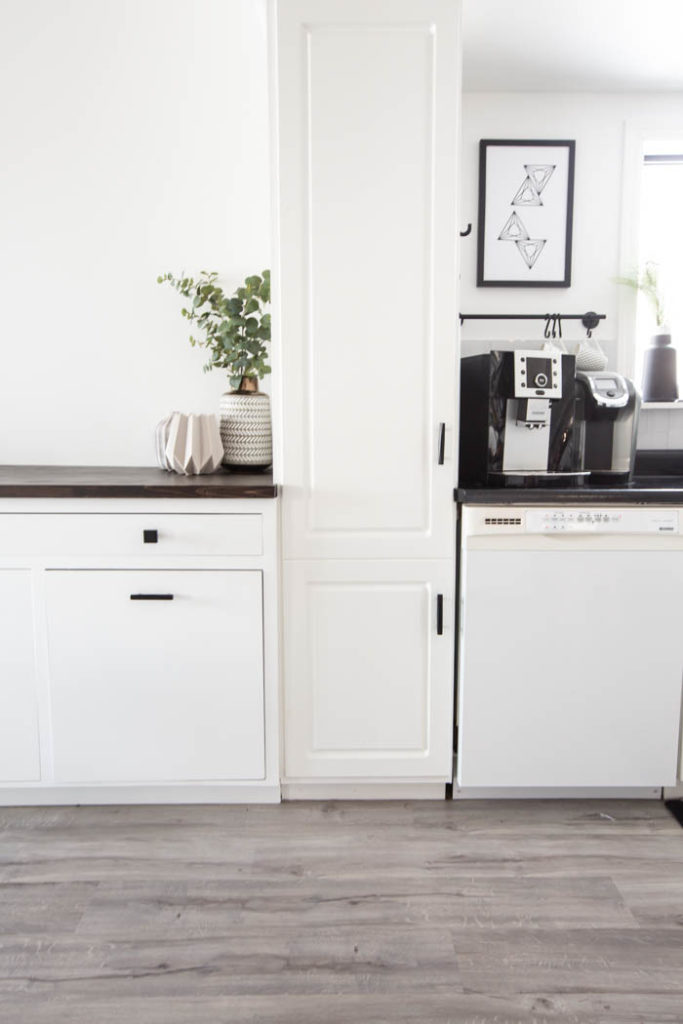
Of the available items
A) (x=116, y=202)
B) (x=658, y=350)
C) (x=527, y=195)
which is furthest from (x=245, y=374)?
(x=658, y=350)

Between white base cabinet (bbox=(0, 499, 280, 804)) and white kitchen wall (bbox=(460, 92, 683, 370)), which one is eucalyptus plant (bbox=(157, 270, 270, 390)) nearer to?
white base cabinet (bbox=(0, 499, 280, 804))

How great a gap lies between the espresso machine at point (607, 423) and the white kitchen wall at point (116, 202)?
118 centimetres

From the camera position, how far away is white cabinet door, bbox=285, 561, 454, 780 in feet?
6.48

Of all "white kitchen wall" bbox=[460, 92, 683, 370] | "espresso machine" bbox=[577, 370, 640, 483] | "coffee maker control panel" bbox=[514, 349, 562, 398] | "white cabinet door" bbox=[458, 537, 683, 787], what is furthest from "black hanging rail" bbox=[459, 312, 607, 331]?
"white cabinet door" bbox=[458, 537, 683, 787]

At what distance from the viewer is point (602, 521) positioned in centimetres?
190

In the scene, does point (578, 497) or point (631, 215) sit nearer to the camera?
point (578, 497)

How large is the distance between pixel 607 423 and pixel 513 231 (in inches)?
31.6

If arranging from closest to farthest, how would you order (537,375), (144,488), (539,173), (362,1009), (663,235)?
(362,1009), (144,488), (537,375), (539,173), (663,235)

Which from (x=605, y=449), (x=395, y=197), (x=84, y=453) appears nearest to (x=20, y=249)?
(x=84, y=453)

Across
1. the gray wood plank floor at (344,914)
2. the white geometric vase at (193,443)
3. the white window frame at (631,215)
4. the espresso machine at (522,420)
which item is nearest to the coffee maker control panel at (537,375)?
the espresso machine at (522,420)

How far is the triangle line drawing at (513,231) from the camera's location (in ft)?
8.02

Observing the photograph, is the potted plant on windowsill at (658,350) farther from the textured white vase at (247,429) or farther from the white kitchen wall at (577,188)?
the textured white vase at (247,429)

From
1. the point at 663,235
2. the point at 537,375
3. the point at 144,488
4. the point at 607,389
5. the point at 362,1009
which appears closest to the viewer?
the point at 362,1009

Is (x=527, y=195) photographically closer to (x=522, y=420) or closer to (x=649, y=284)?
(x=649, y=284)
